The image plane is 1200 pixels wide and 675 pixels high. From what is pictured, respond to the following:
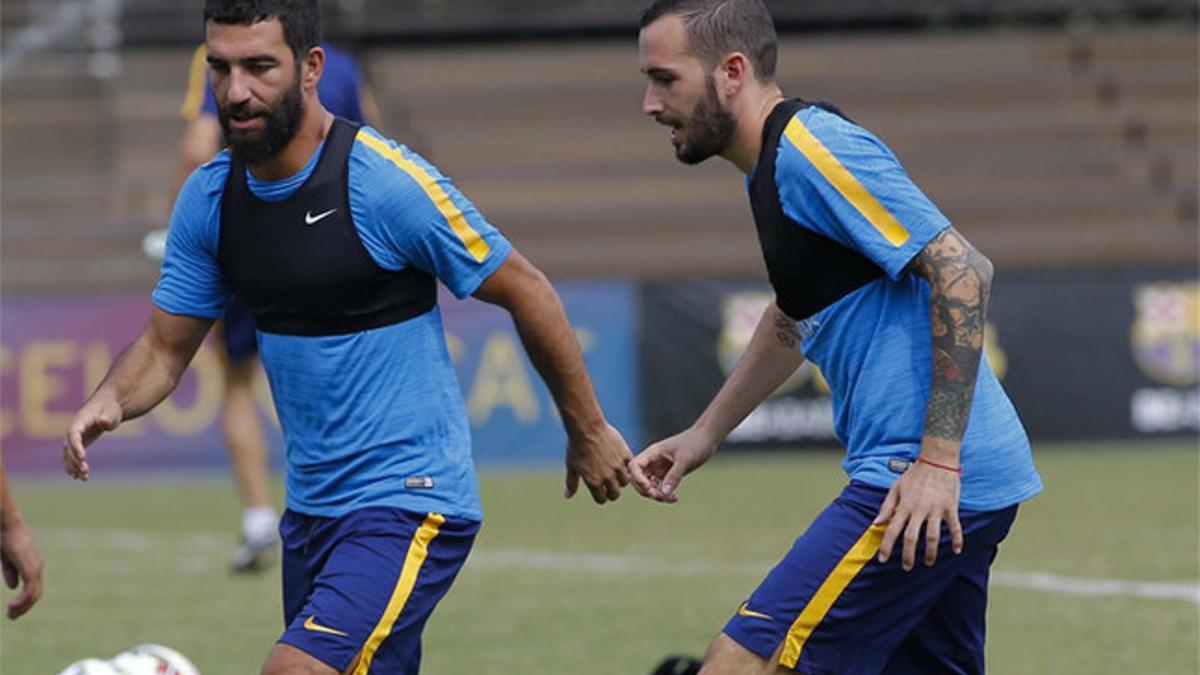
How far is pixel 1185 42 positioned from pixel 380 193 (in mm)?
20399

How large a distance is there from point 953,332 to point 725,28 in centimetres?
85

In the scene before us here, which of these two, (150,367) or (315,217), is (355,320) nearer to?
(315,217)


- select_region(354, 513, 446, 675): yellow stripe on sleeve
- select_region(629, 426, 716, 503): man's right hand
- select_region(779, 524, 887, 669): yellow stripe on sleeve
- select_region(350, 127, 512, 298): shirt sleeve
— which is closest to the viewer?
select_region(779, 524, 887, 669): yellow stripe on sleeve

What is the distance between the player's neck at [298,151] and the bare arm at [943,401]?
4.66 feet

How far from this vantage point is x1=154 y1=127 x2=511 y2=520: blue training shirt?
5.02 meters

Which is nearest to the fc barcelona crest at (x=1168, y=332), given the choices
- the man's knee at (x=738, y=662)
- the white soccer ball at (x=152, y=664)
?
the man's knee at (x=738, y=662)

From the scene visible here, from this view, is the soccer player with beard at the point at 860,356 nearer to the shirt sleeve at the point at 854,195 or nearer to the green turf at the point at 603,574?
the shirt sleeve at the point at 854,195

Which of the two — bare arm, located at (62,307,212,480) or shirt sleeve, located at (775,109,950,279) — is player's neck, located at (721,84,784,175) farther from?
bare arm, located at (62,307,212,480)

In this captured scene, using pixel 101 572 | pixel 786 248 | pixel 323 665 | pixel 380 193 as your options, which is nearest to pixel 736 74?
pixel 786 248

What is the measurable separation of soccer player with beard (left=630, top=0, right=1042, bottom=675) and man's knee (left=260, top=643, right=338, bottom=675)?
2.71ft

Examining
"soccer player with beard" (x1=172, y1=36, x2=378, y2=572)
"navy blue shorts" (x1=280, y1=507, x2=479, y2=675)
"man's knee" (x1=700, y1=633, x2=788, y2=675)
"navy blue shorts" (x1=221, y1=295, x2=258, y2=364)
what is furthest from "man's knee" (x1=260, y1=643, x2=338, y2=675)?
"navy blue shorts" (x1=221, y1=295, x2=258, y2=364)

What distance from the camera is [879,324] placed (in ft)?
15.9

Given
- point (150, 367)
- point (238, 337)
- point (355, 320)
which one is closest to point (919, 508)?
point (355, 320)

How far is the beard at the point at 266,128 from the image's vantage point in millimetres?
5004
